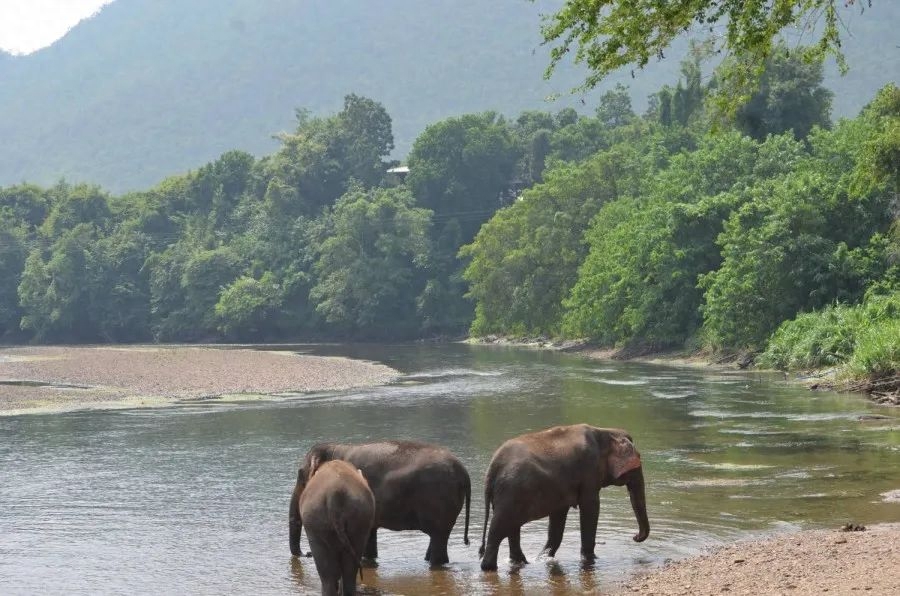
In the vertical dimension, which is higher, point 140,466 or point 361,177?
point 361,177

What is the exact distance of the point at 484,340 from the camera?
301 feet

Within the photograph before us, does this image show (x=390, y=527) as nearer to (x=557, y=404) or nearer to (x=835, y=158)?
(x=557, y=404)

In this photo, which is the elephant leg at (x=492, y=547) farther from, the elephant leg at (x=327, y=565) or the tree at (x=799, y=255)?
the tree at (x=799, y=255)

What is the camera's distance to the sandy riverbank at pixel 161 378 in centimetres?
4131

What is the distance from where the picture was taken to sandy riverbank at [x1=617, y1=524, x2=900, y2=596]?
39.8 ft

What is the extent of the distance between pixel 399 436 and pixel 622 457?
46.7ft

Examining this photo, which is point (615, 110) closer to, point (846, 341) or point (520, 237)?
point (520, 237)

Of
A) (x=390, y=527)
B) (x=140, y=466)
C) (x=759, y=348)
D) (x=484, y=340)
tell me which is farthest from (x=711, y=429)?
(x=484, y=340)

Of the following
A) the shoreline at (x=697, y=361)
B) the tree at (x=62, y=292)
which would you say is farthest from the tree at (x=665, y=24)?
the tree at (x=62, y=292)

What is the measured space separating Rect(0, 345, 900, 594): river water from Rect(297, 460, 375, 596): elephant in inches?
46.9

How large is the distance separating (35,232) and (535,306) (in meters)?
66.9

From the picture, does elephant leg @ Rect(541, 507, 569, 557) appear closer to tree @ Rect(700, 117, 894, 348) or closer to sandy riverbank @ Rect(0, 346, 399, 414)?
sandy riverbank @ Rect(0, 346, 399, 414)

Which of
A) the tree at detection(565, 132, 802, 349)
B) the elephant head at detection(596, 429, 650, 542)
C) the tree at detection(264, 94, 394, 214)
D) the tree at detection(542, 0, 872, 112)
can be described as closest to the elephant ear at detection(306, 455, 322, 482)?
the elephant head at detection(596, 429, 650, 542)

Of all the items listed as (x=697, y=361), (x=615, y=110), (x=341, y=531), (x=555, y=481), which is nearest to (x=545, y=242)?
(x=697, y=361)
